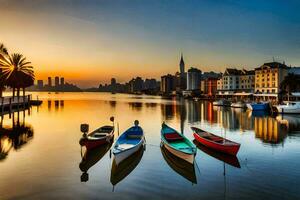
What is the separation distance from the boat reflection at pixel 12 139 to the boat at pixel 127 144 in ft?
40.2

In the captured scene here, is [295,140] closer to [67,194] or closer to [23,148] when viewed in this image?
[67,194]

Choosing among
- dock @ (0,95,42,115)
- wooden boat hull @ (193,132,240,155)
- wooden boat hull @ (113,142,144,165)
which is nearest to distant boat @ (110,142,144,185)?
wooden boat hull @ (113,142,144,165)

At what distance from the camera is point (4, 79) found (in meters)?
91.4

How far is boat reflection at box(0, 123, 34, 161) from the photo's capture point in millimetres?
33847

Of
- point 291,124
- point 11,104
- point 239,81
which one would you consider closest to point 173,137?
point 291,124

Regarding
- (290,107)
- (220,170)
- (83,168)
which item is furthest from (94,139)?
(290,107)

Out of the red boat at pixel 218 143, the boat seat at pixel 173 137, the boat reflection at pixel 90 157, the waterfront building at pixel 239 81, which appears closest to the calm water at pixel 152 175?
the boat reflection at pixel 90 157

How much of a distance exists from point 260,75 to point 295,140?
126333mm

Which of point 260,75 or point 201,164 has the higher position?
point 260,75

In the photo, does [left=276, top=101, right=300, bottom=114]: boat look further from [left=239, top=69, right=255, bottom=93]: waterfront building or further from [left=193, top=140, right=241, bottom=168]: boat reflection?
[left=239, top=69, right=255, bottom=93]: waterfront building

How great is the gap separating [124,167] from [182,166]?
5.39 metres

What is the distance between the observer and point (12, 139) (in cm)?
4059

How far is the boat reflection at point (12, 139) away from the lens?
3385cm

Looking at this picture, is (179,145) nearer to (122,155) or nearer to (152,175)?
(122,155)
